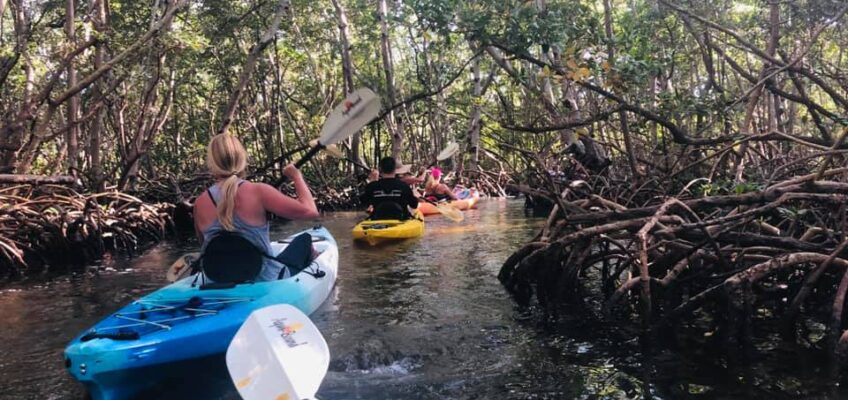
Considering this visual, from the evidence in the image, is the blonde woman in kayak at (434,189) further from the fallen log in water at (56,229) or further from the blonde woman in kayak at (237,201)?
the blonde woman in kayak at (237,201)

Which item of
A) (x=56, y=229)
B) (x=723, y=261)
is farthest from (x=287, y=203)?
(x=56, y=229)

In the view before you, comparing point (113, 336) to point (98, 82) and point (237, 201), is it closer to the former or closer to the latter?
point (237, 201)

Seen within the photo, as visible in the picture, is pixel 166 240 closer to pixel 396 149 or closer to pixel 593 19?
pixel 396 149

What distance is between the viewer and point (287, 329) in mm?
2848

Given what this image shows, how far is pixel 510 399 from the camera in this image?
11.0 feet

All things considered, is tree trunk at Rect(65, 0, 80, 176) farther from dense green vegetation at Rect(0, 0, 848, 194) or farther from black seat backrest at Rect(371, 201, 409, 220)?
black seat backrest at Rect(371, 201, 409, 220)

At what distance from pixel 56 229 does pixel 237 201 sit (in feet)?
16.7

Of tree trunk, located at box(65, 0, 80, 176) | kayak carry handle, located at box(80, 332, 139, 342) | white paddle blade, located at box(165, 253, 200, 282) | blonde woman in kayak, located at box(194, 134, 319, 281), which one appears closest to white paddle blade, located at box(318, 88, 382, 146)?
blonde woman in kayak, located at box(194, 134, 319, 281)

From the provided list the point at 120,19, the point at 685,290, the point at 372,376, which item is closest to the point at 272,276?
the point at 372,376

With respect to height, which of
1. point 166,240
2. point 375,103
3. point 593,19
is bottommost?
point 166,240

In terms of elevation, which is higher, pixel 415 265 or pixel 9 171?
pixel 9 171

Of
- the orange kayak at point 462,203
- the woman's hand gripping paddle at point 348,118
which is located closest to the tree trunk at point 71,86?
the woman's hand gripping paddle at point 348,118

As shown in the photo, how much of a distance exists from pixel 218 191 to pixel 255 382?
5.26ft

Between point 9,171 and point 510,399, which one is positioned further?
point 9,171
